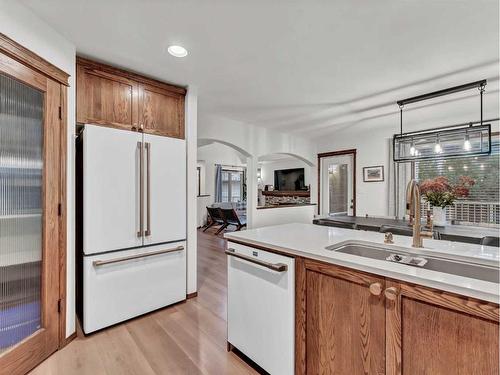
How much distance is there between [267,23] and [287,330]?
2.08m

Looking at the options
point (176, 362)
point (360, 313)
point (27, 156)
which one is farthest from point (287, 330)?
point (27, 156)

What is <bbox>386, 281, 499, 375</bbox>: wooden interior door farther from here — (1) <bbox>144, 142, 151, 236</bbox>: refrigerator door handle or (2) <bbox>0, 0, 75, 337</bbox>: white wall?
(2) <bbox>0, 0, 75, 337</bbox>: white wall

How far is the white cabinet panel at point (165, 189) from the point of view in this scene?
246 cm

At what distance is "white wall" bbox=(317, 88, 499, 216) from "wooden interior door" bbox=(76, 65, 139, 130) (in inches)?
149

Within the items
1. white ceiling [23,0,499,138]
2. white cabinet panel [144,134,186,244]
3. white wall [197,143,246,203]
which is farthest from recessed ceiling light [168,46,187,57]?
white wall [197,143,246,203]

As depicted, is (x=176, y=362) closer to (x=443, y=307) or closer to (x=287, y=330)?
(x=287, y=330)

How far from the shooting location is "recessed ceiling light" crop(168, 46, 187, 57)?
221cm

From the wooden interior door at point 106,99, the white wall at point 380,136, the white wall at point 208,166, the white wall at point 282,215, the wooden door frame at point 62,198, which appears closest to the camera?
the wooden door frame at point 62,198

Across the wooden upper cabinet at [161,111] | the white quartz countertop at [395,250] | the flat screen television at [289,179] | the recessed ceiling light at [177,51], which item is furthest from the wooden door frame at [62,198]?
the flat screen television at [289,179]

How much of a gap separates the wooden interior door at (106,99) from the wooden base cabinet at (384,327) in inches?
83.6

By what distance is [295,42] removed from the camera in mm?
2137

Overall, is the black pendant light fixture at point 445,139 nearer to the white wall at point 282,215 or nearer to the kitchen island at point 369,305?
the kitchen island at point 369,305

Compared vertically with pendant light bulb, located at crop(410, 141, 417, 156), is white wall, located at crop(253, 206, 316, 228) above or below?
below

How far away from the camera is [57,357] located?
6.15ft
